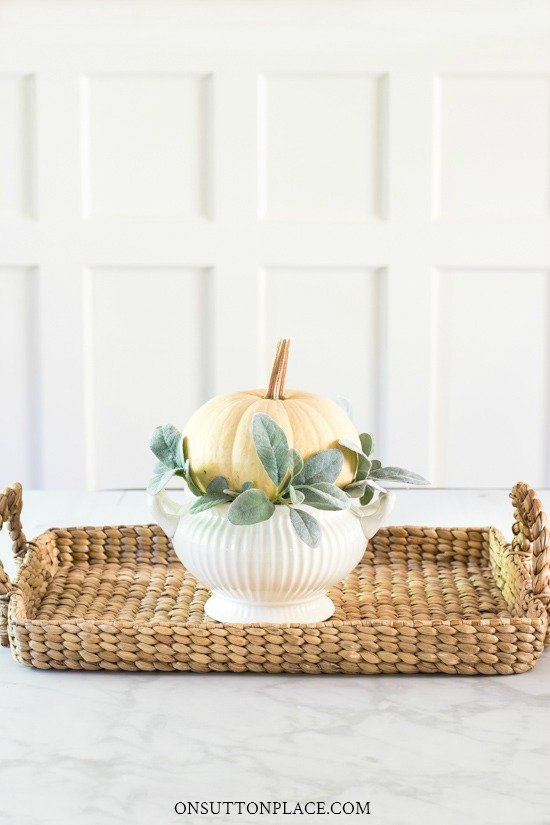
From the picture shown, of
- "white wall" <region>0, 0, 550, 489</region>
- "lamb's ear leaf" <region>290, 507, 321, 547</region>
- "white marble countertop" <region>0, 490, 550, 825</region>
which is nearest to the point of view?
"white marble countertop" <region>0, 490, 550, 825</region>

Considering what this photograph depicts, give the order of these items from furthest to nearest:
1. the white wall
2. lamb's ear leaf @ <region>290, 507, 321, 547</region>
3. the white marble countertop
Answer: the white wall → lamb's ear leaf @ <region>290, 507, 321, 547</region> → the white marble countertop

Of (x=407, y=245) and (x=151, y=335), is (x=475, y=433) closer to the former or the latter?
(x=407, y=245)

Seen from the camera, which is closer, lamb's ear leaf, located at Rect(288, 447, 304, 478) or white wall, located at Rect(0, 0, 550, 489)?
lamb's ear leaf, located at Rect(288, 447, 304, 478)

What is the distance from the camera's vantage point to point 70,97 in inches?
102

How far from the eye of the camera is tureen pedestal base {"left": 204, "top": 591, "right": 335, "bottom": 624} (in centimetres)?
82

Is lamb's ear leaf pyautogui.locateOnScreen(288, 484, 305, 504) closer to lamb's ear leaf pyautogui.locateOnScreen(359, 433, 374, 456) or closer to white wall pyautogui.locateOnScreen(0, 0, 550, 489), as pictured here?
lamb's ear leaf pyautogui.locateOnScreen(359, 433, 374, 456)

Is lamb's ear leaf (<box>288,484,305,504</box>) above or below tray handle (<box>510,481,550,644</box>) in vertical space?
above

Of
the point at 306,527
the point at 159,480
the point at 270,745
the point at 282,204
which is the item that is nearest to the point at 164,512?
the point at 159,480

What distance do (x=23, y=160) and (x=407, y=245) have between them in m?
1.04

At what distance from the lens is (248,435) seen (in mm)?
785

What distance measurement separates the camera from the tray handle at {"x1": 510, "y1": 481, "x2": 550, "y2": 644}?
2.64 ft

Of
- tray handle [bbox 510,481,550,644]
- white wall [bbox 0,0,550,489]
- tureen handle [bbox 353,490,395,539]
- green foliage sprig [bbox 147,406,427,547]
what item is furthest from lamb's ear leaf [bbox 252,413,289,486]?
white wall [bbox 0,0,550,489]

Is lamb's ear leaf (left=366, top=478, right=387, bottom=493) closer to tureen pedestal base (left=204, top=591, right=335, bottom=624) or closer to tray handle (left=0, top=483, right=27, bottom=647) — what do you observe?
tureen pedestal base (left=204, top=591, right=335, bottom=624)

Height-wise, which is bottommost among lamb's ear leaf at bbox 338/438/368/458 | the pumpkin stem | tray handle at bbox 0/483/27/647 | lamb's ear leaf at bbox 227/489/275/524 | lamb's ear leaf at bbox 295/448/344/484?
tray handle at bbox 0/483/27/647
